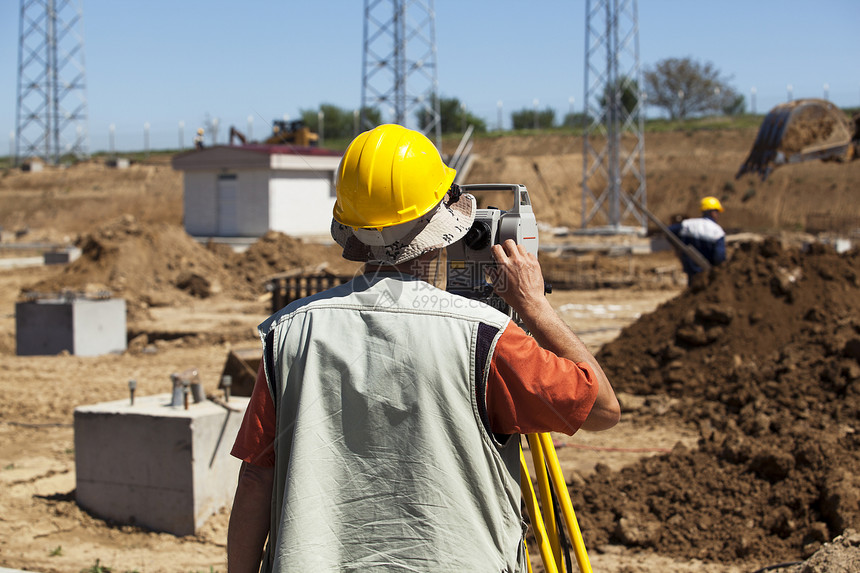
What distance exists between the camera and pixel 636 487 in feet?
17.0

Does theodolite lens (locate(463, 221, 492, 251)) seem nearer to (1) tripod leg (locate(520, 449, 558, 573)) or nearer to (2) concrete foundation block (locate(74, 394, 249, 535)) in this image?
(1) tripod leg (locate(520, 449, 558, 573))

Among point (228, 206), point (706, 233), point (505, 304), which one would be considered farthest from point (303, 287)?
point (228, 206)

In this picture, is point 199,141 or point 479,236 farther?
point 199,141

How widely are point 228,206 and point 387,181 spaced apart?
2762cm

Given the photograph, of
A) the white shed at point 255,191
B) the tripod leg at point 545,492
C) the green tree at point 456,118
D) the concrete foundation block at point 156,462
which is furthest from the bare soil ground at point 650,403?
the green tree at point 456,118

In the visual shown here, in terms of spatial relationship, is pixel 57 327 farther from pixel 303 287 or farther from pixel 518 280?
pixel 518 280

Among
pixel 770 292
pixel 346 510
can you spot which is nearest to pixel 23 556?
pixel 346 510

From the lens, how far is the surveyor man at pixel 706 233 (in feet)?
30.1

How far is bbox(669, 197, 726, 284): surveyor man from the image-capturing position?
30.1 ft

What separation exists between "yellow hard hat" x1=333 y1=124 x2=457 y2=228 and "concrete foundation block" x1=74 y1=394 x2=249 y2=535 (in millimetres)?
3461

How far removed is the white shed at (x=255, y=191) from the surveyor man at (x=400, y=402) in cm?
2534

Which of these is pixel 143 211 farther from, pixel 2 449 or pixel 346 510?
pixel 346 510

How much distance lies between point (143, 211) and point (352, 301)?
Answer: 44434mm

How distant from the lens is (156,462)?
15.9ft
